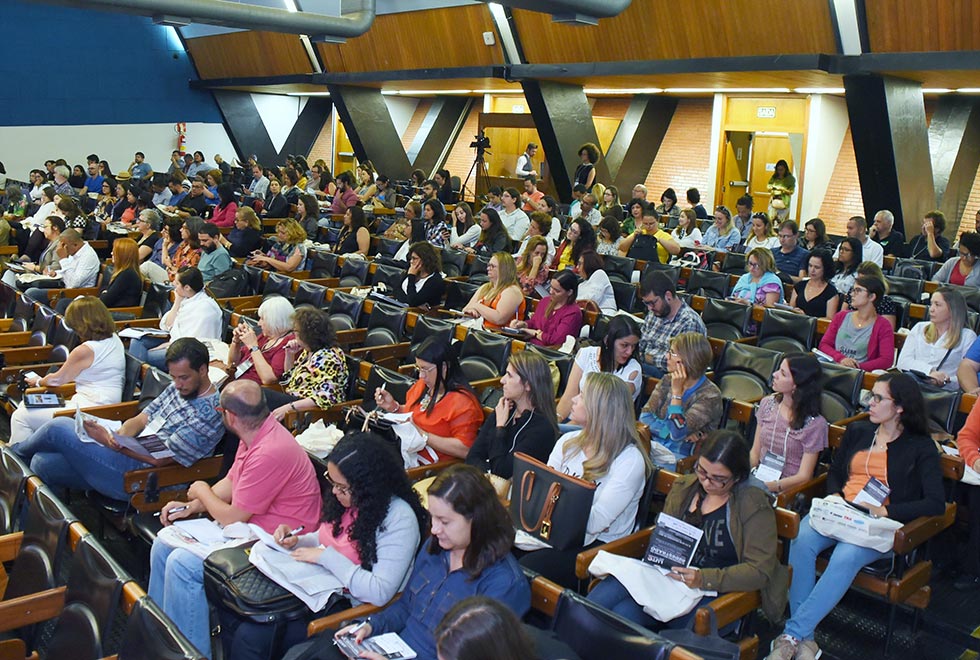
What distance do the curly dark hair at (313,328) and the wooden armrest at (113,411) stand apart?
881 mm

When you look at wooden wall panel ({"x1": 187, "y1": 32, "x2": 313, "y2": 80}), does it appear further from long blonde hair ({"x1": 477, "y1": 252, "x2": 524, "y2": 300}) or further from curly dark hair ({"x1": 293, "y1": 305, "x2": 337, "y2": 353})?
curly dark hair ({"x1": 293, "y1": 305, "x2": 337, "y2": 353})

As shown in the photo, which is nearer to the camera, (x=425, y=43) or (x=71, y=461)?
(x=71, y=461)

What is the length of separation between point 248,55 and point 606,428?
53.9ft

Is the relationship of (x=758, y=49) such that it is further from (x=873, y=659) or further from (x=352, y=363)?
(x=873, y=659)

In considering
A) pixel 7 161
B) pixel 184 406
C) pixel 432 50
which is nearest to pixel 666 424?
pixel 184 406

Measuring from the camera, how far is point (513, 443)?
12.6 ft

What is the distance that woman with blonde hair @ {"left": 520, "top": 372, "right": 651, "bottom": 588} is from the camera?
335 centimetres

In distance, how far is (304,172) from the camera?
52.4 ft

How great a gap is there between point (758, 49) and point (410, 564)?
803 centimetres

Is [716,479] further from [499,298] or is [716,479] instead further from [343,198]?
[343,198]

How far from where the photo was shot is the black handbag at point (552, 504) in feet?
10.6

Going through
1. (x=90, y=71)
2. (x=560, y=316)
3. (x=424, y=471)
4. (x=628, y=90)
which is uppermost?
(x=628, y=90)

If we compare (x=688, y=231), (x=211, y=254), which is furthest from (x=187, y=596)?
(x=688, y=231)

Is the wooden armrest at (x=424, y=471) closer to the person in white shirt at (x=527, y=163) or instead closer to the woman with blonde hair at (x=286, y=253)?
the woman with blonde hair at (x=286, y=253)
